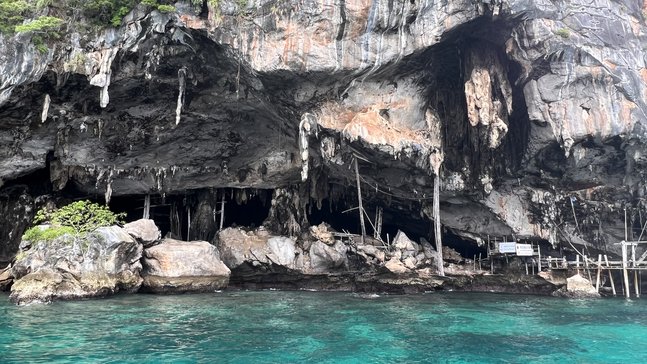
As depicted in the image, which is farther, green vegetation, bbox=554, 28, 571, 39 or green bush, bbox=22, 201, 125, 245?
green vegetation, bbox=554, 28, 571, 39

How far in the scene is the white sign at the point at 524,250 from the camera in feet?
77.6

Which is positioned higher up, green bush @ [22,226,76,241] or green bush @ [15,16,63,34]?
green bush @ [15,16,63,34]

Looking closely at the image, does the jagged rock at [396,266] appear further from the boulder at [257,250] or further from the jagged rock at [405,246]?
the boulder at [257,250]

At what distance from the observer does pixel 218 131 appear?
2294 centimetres

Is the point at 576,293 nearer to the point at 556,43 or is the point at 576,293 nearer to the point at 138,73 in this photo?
the point at 556,43

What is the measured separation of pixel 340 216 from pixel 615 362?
20.6m

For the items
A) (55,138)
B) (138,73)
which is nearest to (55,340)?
(138,73)

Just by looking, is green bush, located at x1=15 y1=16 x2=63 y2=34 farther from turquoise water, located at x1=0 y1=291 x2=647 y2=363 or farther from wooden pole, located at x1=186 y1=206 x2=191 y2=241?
wooden pole, located at x1=186 y1=206 x2=191 y2=241

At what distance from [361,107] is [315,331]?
11.1 meters

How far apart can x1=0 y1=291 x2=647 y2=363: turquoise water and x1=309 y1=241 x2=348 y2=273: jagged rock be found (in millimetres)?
5464

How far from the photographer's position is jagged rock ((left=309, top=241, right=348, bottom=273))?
880 inches

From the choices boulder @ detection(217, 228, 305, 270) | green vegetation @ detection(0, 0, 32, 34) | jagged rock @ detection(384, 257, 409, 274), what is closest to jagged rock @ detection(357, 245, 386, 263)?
jagged rock @ detection(384, 257, 409, 274)

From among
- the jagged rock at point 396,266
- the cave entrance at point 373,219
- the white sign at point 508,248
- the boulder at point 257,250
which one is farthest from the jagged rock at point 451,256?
the boulder at point 257,250

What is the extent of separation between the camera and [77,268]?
15828mm
